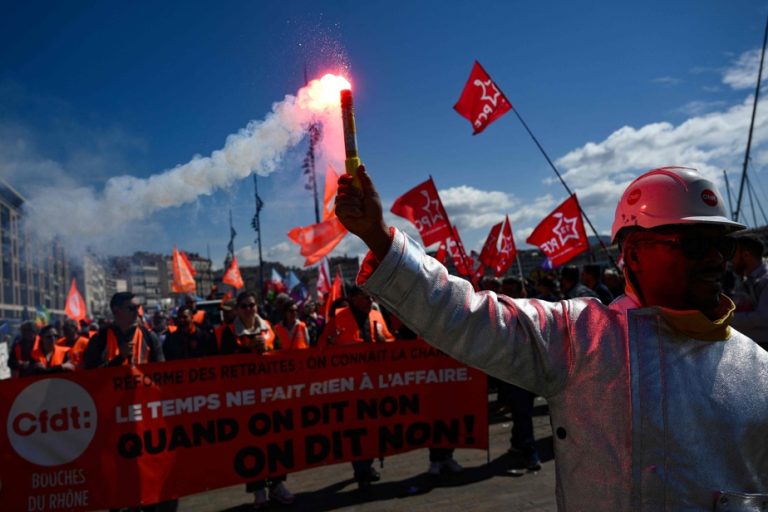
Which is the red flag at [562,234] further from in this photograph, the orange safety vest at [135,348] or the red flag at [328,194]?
the orange safety vest at [135,348]

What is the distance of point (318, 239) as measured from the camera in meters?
10.0

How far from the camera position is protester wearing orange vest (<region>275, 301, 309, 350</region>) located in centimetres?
678

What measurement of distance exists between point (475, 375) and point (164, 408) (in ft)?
9.52

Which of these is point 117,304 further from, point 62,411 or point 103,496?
point 103,496

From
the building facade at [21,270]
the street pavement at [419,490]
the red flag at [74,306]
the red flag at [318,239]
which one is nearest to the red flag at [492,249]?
the red flag at [318,239]

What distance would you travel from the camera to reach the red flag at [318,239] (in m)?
9.90

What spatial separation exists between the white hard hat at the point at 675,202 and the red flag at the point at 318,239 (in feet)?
27.0

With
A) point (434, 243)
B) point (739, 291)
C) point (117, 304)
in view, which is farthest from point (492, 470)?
point (434, 243)

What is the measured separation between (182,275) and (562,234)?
12702 millimetres

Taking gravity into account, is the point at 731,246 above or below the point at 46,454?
above

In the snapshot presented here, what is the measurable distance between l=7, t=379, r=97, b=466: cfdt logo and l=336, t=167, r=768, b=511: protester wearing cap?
418 centimetres

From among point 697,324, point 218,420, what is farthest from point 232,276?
point 697,324

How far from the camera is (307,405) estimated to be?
16.6 ft

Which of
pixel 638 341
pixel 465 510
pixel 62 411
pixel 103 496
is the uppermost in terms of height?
pixel 638 341
